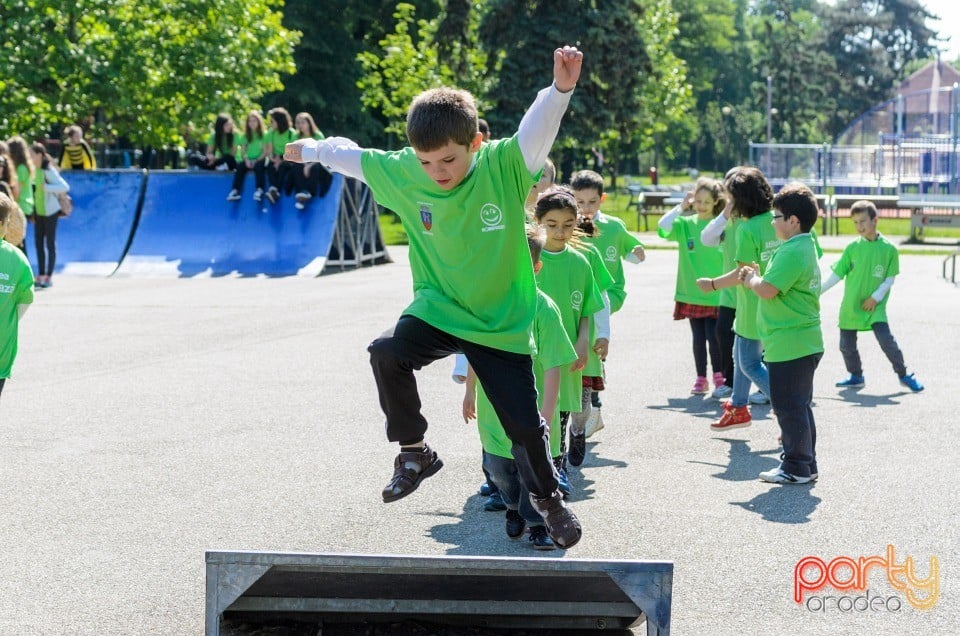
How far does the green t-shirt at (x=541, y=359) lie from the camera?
616 centimetres

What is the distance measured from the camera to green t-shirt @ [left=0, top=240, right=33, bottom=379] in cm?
666

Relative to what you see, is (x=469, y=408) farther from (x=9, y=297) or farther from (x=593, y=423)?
(x=593, y=423)

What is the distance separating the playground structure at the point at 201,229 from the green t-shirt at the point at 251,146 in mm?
732

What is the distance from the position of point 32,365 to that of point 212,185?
11643mm

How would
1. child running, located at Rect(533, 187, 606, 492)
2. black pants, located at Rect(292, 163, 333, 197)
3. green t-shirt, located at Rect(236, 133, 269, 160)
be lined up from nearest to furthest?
child running, located at Rect(533, 187, 606, 492) < black pants, located at Rect(292, 163, 333, 197) < green t-shirt, located at Rect(236, 133, 269, 160)

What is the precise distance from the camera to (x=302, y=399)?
1043 cm

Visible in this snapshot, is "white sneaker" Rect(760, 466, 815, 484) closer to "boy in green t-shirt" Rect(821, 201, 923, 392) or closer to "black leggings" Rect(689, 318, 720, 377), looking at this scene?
"black leggings" Rect(689, 318, 720, 377)

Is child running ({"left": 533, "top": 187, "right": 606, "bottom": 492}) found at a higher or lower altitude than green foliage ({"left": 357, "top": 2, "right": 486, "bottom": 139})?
lower

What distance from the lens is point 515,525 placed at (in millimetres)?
6391

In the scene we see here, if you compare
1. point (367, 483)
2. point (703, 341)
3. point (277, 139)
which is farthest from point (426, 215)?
point (277, 139)

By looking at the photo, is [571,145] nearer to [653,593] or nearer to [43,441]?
[43,441]

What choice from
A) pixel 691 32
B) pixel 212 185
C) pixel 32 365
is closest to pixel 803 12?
pixel 691 32

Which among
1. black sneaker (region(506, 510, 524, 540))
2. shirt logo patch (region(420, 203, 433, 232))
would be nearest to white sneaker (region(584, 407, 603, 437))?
black sneaker (region(506, 510, 524, 540))

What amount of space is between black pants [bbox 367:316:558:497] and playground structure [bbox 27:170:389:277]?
16.1 metres
